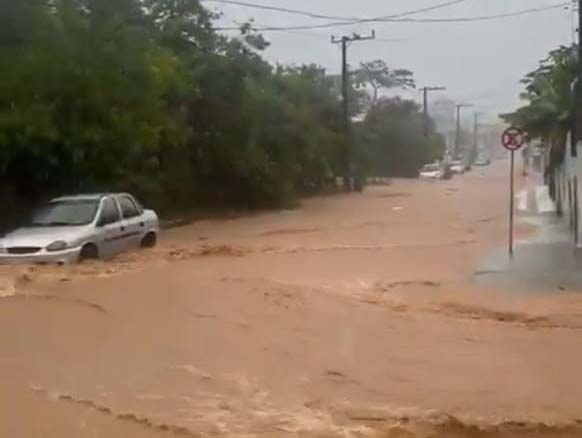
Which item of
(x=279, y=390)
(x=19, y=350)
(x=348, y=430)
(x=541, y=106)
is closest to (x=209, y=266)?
(x=19, y=350)

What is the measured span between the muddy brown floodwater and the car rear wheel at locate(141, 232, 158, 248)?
462 mm

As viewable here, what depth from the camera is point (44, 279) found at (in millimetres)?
16484

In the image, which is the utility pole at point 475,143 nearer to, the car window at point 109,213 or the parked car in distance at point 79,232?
the parked car in distance at point 79,232

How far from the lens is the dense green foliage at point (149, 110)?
84.1ft

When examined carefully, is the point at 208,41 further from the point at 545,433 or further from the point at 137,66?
the point at 545,433

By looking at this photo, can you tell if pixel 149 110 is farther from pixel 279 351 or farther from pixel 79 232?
pixel 279 351

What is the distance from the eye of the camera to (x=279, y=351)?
1223 cm

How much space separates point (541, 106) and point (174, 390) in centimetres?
2635

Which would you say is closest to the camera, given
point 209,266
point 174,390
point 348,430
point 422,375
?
point 348,430

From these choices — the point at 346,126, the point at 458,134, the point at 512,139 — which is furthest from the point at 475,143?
the point at 512,139

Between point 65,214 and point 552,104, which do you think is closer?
point 65,214

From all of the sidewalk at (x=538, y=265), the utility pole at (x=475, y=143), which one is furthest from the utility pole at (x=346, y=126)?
the utility pole at (x=475, y=143)

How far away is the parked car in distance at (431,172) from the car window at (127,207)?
197 ft

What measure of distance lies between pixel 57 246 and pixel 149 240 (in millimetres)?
3808
